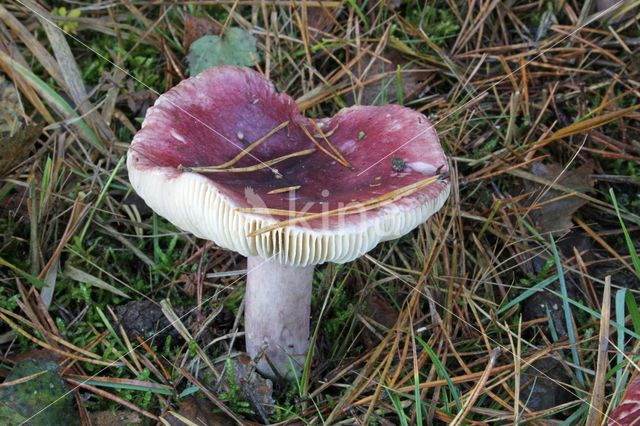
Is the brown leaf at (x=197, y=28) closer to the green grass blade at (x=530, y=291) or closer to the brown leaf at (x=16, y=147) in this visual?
the brown leaf at (x=16, y=147)

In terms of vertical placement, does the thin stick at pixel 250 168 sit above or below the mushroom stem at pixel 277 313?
above

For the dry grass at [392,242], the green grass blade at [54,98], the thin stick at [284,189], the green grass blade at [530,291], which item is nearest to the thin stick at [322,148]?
the thin stick at [284,189]

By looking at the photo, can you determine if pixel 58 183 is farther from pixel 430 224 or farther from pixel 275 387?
pixel 430 224

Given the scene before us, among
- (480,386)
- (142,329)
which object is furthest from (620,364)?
(142,329)

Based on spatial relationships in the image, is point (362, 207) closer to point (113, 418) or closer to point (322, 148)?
point (322, 148)

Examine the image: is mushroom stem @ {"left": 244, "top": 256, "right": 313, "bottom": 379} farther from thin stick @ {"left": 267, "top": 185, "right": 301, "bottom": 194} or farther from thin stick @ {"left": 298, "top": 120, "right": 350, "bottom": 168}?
thin stick @ {"left": 298, "top": 120, "right": 350, "bottom": 168}

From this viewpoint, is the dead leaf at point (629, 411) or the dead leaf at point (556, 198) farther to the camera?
the dead leaf at point (556, 198)
